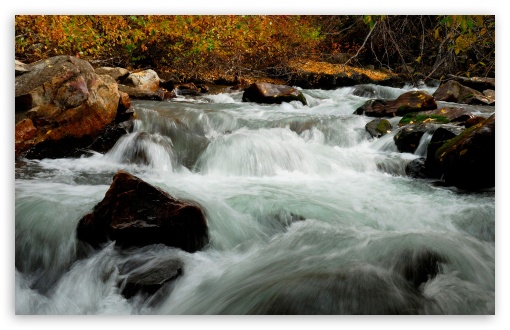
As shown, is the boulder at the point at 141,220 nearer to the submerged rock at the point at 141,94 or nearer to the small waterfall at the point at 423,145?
the small waterfall at the point at 423,145

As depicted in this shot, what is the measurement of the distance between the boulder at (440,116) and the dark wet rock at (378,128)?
0.83 ft

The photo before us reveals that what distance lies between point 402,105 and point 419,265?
3869 mm

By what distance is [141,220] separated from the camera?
2447 mm

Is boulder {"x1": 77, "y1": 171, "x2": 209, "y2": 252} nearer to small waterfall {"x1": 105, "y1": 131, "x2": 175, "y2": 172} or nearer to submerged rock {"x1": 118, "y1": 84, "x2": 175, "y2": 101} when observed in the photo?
small waterfall {"x1": 105, "y1": 131, "x2": 175, "y2": 172}

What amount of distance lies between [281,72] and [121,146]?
3.82 meters

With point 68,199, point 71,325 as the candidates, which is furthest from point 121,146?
point 71,325

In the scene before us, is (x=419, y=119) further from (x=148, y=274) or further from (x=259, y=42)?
(x=148, y=274)

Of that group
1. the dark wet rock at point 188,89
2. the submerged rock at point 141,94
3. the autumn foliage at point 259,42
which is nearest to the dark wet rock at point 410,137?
the autumn foliage at point 259,42

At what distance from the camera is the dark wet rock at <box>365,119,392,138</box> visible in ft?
15.9

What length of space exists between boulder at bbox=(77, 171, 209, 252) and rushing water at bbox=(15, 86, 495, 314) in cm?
7

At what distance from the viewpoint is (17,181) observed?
2.95 meters

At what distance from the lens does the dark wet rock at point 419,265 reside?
220 cm

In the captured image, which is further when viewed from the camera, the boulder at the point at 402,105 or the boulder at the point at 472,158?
the boulder at the point at 402,105

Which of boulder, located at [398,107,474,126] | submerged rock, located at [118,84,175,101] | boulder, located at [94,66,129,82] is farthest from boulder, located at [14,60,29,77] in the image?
boulder, located at [398,107,474,126]
